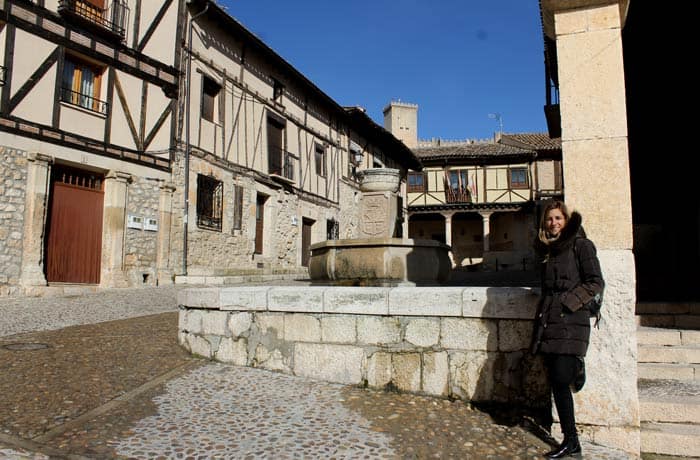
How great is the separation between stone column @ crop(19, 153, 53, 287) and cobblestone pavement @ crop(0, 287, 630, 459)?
5151 millimetres

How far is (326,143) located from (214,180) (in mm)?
7092

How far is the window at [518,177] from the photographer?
26.2 meters

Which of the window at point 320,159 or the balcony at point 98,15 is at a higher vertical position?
the balcony at point 98,15

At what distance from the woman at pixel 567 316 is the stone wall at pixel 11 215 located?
368 inches

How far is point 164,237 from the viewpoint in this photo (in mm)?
11867

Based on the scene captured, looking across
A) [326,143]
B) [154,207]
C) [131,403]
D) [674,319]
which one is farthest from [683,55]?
[326,143]

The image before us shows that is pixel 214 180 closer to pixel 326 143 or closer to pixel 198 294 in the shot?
pixel 326 143

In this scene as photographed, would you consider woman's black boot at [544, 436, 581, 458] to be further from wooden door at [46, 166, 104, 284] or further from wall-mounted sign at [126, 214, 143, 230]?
wall-mounted sign at [126, 214, 143, 230]

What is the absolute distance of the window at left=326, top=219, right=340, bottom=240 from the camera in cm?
1992

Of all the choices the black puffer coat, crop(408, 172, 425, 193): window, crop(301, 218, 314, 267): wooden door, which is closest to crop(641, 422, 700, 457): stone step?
the black puffer coat

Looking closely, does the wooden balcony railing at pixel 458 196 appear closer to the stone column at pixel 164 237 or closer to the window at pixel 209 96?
the window at pixel 209 96

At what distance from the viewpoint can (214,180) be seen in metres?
13.4

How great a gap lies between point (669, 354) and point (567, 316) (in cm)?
175

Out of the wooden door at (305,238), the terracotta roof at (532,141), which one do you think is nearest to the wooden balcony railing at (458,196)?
the terracotta roof at (532,141)
